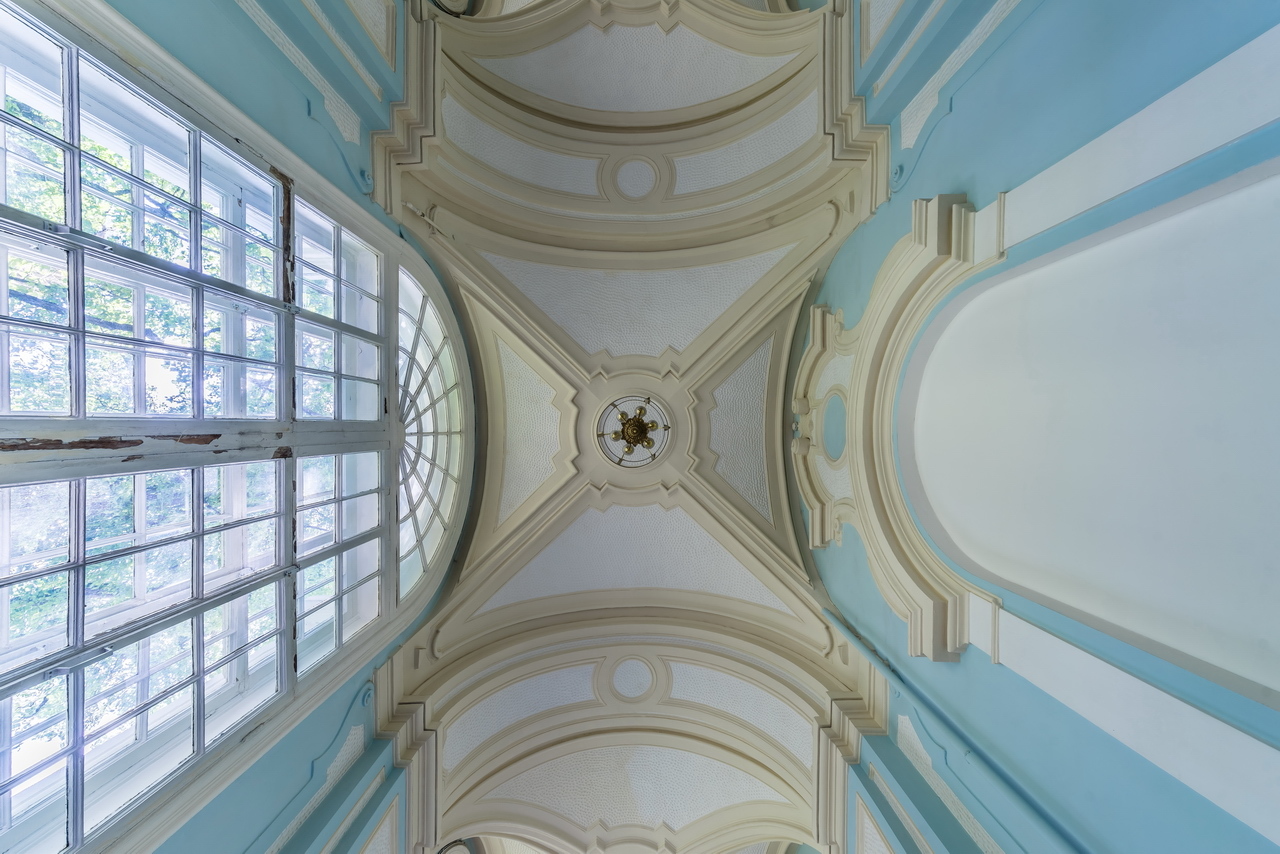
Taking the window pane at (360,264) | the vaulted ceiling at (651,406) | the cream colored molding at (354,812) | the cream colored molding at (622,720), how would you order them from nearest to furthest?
the cream colored molding at (354,812) < the window pane at (360,264) < the vaulted ceiling at (651,406) < the cream colored molding at (622,720)

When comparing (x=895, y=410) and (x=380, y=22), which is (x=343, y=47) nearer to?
(x=380, y=22)

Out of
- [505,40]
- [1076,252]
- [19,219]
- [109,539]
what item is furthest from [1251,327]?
[505,40]

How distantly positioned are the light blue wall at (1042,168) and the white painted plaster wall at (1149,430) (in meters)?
0.17

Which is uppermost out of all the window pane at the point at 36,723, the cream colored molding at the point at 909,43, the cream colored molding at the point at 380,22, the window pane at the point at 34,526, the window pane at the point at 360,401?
the cream colored molding at the point at 380,22

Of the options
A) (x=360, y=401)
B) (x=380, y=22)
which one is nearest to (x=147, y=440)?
(x=360, y=401)

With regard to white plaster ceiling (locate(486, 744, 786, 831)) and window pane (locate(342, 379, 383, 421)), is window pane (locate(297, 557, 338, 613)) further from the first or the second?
white plaster ceiling (locate(486, 744, 786, 831))

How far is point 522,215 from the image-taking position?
6.15 meters

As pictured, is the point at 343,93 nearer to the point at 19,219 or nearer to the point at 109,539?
the point at 19,219

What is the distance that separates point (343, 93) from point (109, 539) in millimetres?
3420

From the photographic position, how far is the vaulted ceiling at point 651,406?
5488 millimetres

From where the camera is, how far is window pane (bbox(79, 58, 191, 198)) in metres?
2.63

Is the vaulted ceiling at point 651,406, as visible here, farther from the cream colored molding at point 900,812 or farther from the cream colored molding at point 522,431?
the cream colored molding at point 900,812

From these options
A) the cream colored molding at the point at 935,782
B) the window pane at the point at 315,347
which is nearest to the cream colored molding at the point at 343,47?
the window pane at the point at 315,347

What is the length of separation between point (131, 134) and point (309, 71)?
55.6 inches
